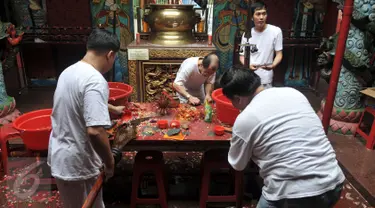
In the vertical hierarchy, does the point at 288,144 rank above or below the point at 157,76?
above

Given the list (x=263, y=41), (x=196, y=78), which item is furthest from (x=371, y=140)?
(x=196, y=78)

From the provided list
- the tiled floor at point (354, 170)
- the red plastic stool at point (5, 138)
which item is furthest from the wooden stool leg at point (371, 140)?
the red plastic stool at point (5, 138)

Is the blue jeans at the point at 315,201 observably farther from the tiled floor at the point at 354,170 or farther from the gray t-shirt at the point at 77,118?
the tiled floor at the point at 354,170

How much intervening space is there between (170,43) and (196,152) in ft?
5.75

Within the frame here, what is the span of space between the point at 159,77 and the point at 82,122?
2867mm

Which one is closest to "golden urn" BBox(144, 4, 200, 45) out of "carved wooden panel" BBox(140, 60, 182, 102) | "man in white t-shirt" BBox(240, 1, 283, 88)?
"carved wooden panel" BBox(140, 60, 182, 102)

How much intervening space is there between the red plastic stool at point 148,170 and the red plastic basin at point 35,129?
79 cm

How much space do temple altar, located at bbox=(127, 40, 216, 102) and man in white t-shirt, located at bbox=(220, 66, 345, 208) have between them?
114 inches

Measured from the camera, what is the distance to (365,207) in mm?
2930

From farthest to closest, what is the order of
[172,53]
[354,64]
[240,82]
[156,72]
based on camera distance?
[156,72]
[172,53]
[354,64]
[240,82]

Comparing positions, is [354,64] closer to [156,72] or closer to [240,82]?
[156,72]

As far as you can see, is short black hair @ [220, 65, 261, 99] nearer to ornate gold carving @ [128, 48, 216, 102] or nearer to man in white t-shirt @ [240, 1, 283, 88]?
man in white t-shirt @ [240, 1, 283, 88]

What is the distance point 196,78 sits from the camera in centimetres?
354

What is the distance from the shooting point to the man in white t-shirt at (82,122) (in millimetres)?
1806
